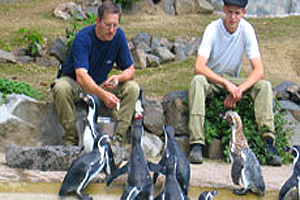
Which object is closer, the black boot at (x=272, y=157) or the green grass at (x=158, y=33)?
the black boot at (x=272, y=157)

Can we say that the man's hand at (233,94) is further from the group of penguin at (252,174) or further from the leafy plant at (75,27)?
the leafy plant at (75,27)

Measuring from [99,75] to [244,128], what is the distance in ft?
6.04

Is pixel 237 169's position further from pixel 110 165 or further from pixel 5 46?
pixel 5 46

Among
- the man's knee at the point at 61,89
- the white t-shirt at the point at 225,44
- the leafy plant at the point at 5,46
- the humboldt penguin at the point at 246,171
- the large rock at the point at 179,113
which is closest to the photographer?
Result: the humboldt penguin at the point at 246,171

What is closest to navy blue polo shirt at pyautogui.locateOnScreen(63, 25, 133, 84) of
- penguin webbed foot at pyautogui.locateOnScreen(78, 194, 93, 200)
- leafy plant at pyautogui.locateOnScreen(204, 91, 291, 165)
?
leafy plant at pyautogui.locateOnScreen(204, 91, 291, 165)

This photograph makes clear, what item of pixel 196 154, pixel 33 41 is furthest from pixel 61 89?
pixel 33 41

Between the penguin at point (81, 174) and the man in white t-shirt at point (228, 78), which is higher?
the man in white t-shirt at point (228, 78)

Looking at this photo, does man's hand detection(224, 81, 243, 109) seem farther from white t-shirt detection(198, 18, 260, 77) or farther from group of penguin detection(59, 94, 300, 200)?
group of penguin detection(59, 94, 300, 200)

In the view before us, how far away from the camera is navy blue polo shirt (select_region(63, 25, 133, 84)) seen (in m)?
6.03

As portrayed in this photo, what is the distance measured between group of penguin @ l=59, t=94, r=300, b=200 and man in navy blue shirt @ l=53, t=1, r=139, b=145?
29.3 inches

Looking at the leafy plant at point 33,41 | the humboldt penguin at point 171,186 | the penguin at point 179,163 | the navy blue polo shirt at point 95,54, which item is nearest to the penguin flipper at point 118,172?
the penguin at point 179,163

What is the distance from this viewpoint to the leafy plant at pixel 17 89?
695cm

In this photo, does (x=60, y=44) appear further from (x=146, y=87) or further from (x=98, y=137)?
(x=98, y=137)

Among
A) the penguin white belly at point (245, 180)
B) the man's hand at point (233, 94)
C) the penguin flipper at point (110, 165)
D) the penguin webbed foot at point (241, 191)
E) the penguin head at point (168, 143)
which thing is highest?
the man's hand at point (233, 94)
